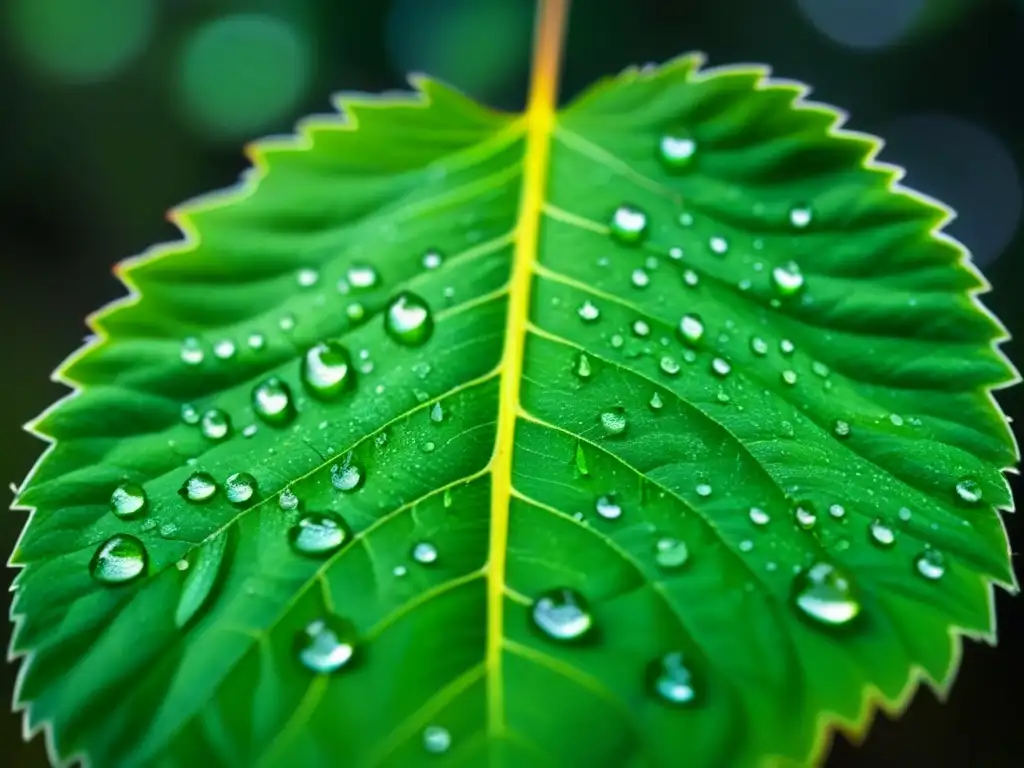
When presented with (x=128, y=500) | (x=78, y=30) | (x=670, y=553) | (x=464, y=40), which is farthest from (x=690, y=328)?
(x=78, y=30)

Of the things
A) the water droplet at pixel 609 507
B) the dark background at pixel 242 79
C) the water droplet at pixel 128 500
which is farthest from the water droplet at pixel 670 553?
the dark background at pixel 242 79

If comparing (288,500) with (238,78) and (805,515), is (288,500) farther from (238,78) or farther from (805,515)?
(238,78)

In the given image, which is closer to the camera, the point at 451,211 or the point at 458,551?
the point at 458,551

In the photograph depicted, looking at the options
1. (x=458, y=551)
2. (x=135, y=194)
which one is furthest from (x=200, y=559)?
(x=135, y=194)

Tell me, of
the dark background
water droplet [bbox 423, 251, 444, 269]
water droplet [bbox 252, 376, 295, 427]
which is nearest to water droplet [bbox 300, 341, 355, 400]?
water droplet [bbox 252, 376, 295, 427]

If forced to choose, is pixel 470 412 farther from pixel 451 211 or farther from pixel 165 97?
pixel 165 97
